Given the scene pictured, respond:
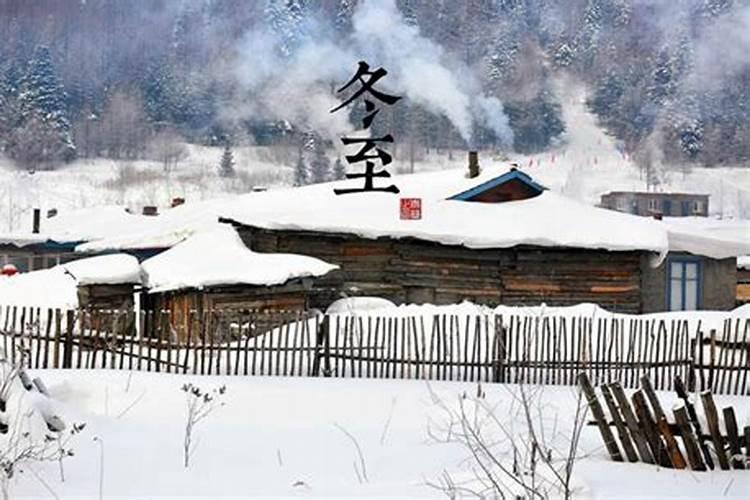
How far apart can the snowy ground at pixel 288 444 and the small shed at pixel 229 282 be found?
19.6 feet

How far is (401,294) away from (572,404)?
1052 centimetres

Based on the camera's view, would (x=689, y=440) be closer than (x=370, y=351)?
Yes

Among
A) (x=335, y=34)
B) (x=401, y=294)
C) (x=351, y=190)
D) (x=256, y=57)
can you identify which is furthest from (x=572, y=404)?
(x=256, y=57)

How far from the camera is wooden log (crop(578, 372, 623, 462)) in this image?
8.20m

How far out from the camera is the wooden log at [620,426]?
8.41 meters

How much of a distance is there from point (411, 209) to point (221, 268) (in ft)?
18.5

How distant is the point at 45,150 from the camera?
392ft

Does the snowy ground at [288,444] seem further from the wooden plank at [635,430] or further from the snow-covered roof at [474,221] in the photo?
the snow-covered roof at [474,221]

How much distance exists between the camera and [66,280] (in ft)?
68.4

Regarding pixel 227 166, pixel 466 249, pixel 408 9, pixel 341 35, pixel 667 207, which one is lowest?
pixel 466 249

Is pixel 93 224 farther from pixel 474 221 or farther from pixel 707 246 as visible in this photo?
pixel 707 246

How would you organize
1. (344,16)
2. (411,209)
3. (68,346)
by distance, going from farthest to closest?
(344,16), (411,209), (68,346)

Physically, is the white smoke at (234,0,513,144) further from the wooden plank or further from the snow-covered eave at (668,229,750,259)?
the wooden plank

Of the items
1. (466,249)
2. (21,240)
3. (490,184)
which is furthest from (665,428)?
(21,240)
